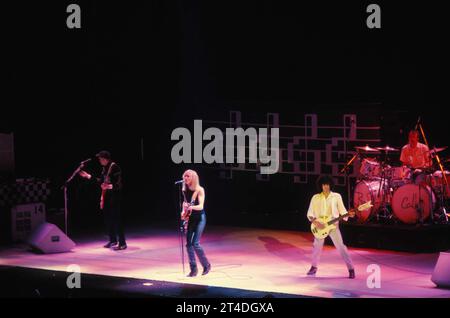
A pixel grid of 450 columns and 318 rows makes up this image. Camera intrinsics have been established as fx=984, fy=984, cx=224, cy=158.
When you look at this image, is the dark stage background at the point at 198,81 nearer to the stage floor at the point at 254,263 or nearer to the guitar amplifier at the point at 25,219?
the guitar amplifier at the point at 25,219

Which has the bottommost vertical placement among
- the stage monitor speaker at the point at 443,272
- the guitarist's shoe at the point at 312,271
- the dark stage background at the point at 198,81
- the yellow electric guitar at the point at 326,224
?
the guitarist's shoe at the point at 312,271

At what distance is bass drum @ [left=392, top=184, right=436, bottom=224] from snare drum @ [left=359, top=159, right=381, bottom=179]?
64cm

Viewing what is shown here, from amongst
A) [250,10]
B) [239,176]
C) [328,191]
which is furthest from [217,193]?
[328,191]

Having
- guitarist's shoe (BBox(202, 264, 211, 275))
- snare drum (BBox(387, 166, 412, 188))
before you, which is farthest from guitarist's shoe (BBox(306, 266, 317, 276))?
snare drum (BBox(387, 166, 412, 188))

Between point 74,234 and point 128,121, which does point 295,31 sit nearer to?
point 128,121

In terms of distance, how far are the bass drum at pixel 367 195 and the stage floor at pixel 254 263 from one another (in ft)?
2.49

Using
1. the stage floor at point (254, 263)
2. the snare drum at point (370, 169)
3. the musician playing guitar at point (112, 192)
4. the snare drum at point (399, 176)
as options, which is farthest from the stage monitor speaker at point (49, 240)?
the snare drum at point (399, 176)

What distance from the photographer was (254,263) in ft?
57.1

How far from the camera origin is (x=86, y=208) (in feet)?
75.2

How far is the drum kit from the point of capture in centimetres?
1836

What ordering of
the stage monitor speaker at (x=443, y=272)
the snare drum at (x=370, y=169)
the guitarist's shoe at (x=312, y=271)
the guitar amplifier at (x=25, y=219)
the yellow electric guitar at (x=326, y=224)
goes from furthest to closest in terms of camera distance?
the guitar amplifier at (x=25, y=219) → the snare drum at (x=370, y=169) → the guitarist's shoe at (x=312, y=271) → the yellow electric guitar at (x=326, y=224) → the stage monitor speaker at (x=443, y=272)

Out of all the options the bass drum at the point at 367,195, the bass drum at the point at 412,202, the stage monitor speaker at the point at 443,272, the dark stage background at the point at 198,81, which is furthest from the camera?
the dark stage background at the point at 198,81

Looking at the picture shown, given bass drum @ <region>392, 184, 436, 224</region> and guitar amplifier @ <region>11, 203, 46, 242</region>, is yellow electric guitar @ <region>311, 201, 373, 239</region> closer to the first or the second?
bass drum @ <region>392, 184, 436, 224</region>

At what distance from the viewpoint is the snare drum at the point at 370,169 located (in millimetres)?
18984
